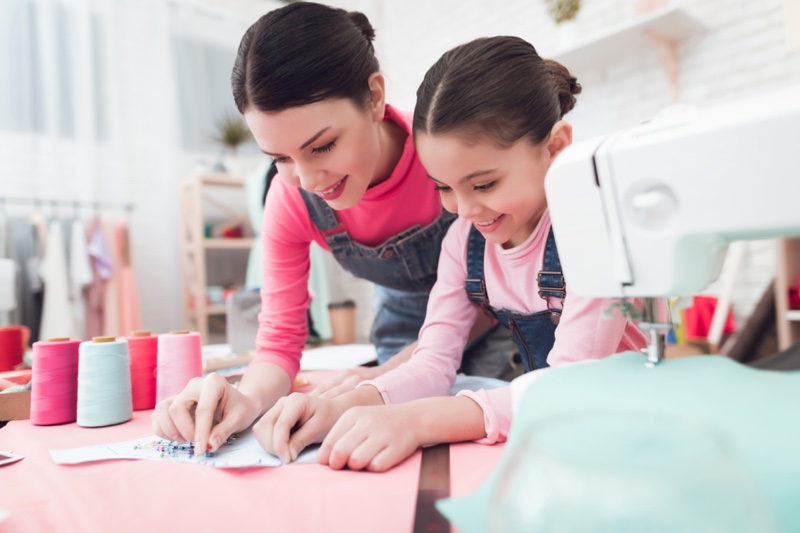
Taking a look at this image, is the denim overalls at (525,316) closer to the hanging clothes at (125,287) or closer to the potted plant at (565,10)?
the potted plant at (565,10)

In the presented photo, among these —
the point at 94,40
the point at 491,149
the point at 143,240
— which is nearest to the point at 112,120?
the point at 94,40

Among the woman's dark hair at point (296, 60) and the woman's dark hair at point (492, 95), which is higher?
the woman's dark hair at point (296, 60)

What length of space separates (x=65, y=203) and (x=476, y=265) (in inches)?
101

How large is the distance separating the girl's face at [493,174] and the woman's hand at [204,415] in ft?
1.27

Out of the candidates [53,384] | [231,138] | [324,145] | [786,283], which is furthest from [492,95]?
[231,138]


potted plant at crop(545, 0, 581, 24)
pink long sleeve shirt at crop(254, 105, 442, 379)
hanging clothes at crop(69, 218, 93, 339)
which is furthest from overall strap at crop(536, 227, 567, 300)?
hanging clothes at crop(69, 218, 93, 339)

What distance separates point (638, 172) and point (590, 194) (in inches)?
1.8

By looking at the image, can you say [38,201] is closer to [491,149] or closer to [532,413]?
[491,149]

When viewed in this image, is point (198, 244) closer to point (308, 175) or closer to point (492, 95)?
point (308, 175)

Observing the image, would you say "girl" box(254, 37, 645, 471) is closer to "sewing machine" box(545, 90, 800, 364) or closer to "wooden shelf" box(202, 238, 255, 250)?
"sewing machine" box(545, 90, 800, 364)

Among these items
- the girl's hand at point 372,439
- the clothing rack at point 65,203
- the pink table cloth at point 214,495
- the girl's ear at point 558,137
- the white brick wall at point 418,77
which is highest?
the white brick wall at point 418,77

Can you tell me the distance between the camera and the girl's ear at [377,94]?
90 cm

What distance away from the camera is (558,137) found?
0.77 meters

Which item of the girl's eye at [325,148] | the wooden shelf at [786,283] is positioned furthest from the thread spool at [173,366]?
the wooden shelf at [786,283]
